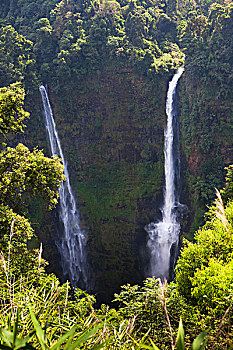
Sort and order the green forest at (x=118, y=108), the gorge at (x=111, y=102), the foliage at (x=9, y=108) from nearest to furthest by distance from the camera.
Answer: the foliage at (x=9, y=108) < the green forest at (x=118, y=108) < the gorge at (x=111, y=102)

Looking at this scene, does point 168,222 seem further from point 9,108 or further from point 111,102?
point 9,108

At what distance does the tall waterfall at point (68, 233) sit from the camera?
16578mm

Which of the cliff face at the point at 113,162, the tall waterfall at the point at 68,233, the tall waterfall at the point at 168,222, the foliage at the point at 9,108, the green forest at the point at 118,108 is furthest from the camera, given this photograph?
the cliff face at the point at 113,162

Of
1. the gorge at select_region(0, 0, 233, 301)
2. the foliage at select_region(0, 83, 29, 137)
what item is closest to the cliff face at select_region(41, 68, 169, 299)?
the gorge at select_region(0, 0, 233, 301)

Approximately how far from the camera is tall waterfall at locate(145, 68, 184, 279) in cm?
1589

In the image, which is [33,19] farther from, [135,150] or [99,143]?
[135,150]

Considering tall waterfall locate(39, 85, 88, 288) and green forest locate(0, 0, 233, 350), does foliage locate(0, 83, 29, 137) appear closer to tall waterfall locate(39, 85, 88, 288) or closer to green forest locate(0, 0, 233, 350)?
green forest locate(0, 0, 233, 350)

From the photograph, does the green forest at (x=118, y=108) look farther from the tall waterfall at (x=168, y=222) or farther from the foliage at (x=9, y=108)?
the foliage at (x=9, y=108)

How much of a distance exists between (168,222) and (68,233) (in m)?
6.53

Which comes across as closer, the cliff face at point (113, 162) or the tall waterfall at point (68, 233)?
the tall waterfall at point (68, 233)

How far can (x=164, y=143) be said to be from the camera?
655 inches

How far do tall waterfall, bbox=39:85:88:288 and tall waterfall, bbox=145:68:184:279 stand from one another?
4.63 metres

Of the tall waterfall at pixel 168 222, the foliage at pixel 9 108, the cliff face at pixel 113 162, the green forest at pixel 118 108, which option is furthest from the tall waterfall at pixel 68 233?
the foliage at pixel 9 108

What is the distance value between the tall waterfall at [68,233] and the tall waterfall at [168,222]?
463 centimetres
